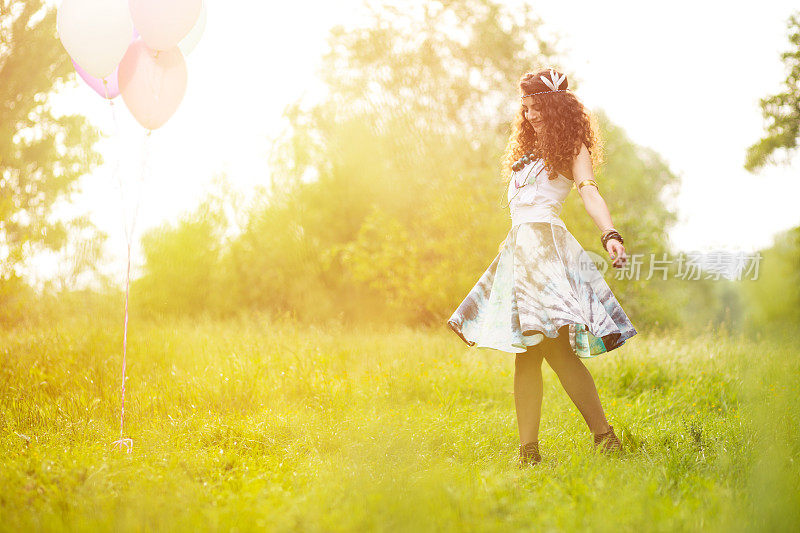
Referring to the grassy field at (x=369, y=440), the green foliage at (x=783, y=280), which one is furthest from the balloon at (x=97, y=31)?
the green foliage at (x=783, y=280)

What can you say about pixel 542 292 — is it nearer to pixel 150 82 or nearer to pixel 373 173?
pixel 150 82

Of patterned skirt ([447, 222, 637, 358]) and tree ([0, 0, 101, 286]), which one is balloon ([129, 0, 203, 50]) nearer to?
patterned skirt ([447, 222, 637, 358])

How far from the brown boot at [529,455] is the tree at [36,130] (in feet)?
24.0

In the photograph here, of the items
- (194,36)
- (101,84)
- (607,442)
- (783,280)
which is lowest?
(607,442)

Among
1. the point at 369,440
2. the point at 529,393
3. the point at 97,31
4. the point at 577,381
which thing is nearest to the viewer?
the point at 577,381

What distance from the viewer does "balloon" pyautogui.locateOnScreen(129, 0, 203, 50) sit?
4504 mm

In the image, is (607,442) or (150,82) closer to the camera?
(607,442)

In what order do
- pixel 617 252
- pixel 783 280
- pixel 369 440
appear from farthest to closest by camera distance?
pixel 783 280
pixel 369 440
pixel 617 252

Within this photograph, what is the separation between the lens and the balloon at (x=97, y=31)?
4.52 metres

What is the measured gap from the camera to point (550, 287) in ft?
11.0

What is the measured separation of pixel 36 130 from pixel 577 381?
40.8 ft

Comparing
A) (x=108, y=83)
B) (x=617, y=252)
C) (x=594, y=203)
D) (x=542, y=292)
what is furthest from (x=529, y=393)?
(x=108, y=83)

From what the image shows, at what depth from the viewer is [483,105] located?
16875mm

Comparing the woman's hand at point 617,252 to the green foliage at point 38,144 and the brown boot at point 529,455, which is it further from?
the green foliage at point 38,144
